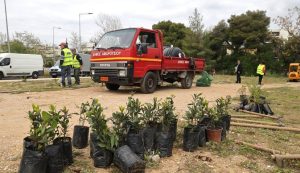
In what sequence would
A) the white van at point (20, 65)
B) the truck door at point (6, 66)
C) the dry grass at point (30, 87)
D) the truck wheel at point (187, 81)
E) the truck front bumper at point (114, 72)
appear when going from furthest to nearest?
the white van at point (20, 65) → the truck door at point (6, 66) → the truck wheel at point (187, 81) → the dry grass at point (30, 87) → the truck front bumper at point (114, 72)

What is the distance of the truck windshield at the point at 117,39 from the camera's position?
1112 cm

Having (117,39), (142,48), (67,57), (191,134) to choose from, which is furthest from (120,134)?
(67,57)

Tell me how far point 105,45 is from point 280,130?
22.9ft

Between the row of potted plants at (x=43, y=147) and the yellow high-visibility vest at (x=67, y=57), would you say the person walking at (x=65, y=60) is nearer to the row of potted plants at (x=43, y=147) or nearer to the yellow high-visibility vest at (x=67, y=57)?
the yellow high-visibility vest at (x=67, y=57)

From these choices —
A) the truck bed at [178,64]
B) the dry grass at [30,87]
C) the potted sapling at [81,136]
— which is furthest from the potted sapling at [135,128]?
the dry grass at [30,87]

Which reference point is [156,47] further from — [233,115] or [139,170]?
[139,170]

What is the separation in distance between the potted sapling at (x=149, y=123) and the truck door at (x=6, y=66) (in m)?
22.7

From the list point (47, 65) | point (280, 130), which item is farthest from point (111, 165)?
point (47, 65)

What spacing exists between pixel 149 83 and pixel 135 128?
7.43 meters

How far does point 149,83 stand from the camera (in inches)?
470

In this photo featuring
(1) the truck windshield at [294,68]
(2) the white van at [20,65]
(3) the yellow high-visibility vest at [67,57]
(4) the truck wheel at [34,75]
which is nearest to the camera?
(3) the yellow high-visibility vest at [67,57]

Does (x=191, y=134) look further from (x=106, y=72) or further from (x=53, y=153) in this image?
(x=106, y=72)

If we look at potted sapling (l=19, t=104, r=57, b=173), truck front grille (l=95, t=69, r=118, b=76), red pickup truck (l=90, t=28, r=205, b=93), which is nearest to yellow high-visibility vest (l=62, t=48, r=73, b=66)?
red pickup truck (l=90, t=28, r=205, b=93)

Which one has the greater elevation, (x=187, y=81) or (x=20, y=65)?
(x=20, y=65)
